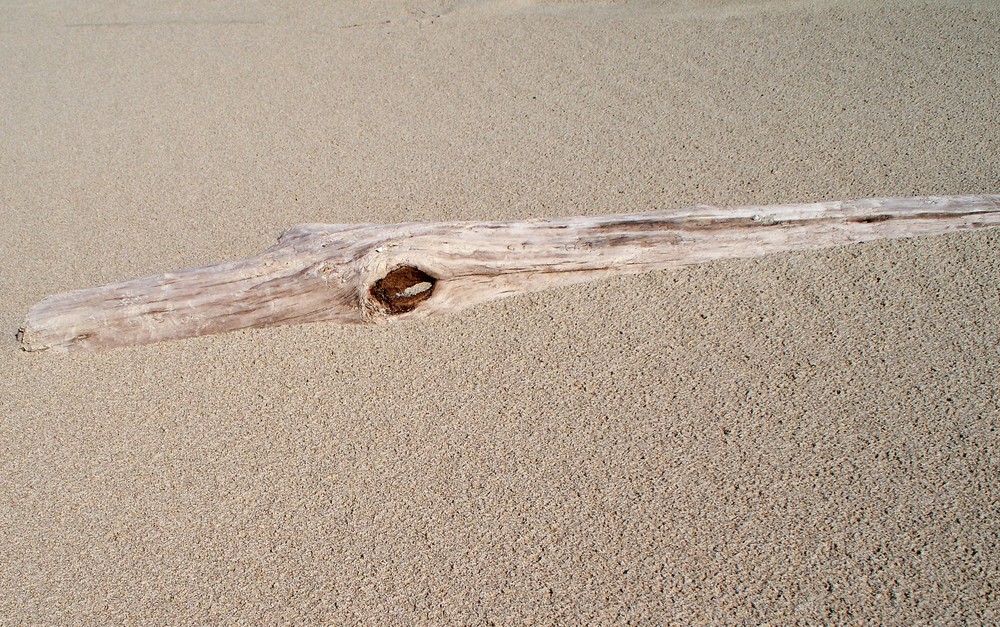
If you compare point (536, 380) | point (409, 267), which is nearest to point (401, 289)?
point (409, 267)

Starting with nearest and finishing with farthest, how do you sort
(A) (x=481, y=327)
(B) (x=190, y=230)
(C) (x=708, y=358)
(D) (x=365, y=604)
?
(D) (x=365, y=604), (C) (x=708, y=358), (A) (x=481, y=327), (B) (x=190, y=230)

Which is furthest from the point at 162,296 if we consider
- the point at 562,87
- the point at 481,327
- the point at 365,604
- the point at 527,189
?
the point at 562,87

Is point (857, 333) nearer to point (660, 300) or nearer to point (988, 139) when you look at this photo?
point (660, 300)

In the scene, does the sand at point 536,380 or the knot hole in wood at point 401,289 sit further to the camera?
the knot hole in wood at point 401,289

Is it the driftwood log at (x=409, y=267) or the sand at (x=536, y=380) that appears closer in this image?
the sand at (x=536, y=380)

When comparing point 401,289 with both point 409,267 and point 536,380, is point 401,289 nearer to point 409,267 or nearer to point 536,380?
point 409,267
